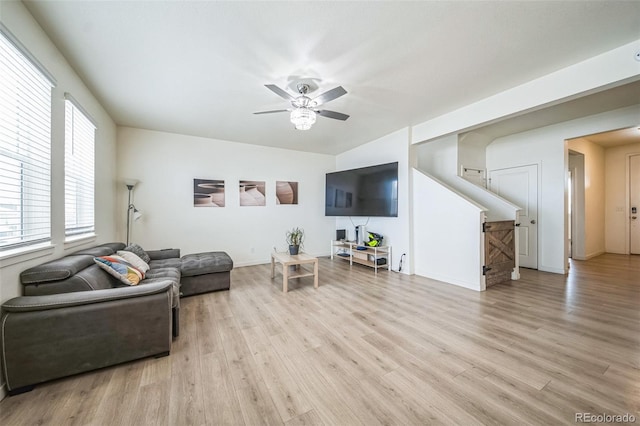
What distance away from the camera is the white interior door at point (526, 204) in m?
4.76

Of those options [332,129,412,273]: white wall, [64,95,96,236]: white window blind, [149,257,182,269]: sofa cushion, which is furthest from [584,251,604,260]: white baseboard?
[64,95,96,236]: white window blind

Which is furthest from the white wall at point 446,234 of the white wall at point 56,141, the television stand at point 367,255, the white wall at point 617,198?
the white wall at point 617,198

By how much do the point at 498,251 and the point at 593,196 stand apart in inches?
173

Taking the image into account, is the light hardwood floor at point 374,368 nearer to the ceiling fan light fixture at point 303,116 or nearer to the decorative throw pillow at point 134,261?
the decorative throw pillow at point 134,261

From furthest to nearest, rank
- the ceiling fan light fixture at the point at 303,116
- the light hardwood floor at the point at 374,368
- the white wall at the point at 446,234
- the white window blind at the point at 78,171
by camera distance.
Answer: the white wall at the point at 446,234, the ceiling fan light fixture at the point at 303,116, the white window blind at the point at 78,171, the light hardwood floor at the point at 374,368

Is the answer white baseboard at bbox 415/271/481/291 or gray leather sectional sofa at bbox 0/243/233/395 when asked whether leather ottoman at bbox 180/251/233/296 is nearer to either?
gray leather sectional sofa at bbox 0/243/233/395

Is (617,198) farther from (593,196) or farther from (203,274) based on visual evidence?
(203,274)

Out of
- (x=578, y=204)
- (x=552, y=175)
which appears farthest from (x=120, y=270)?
(x=578, y=204)

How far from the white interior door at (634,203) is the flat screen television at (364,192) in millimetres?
6256

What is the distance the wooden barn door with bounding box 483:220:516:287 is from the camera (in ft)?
11.8

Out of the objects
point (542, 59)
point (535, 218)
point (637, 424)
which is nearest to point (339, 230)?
point (535, 218)

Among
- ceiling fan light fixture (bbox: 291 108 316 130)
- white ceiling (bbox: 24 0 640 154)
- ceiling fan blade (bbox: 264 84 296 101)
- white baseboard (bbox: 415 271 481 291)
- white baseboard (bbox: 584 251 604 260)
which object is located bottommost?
white baseboard (bbox: 415 271 481 291)

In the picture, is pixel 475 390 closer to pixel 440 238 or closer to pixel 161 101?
pixel 440 238

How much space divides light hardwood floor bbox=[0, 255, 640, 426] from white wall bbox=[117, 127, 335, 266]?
2017 millimetres
